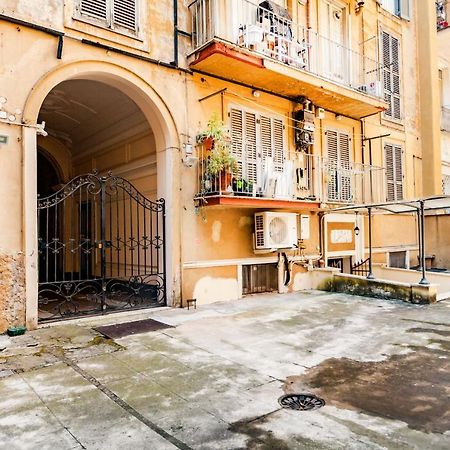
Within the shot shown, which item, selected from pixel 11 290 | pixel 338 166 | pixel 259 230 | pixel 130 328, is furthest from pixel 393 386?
pixel 338 166

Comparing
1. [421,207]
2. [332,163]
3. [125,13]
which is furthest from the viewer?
[332,163]

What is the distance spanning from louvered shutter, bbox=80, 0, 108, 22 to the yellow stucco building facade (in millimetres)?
26

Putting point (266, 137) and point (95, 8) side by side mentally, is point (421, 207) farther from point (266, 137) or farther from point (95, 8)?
point (95, 8)

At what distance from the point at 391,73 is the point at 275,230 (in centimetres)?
868

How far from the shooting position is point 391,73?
584 inches

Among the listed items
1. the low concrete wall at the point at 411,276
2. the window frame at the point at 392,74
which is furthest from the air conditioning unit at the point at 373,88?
the low concrete wall at the point at 411,276

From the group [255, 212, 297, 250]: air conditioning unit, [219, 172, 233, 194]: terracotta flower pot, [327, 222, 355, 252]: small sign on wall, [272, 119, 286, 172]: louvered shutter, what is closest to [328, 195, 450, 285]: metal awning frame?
[327, 222, 355, 252]: small sign on wall

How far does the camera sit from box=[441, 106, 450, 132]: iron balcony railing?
17.8 m

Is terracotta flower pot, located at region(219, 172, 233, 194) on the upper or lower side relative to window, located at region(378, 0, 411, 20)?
lower

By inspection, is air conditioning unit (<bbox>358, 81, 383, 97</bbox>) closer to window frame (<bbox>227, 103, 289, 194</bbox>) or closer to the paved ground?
window frame (<bbox>227, 103, 289, 194</bbox>)

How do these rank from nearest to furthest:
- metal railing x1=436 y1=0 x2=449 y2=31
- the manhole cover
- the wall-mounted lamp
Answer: the manhole cover < the wall-mounted lamp < metal railing x1=436 y1=0 x2=449 y2=31

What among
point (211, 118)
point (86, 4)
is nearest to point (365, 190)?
point (211, 118)

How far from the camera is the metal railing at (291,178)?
29.7ft

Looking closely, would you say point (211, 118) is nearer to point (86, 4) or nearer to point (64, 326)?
point (86, 4)
